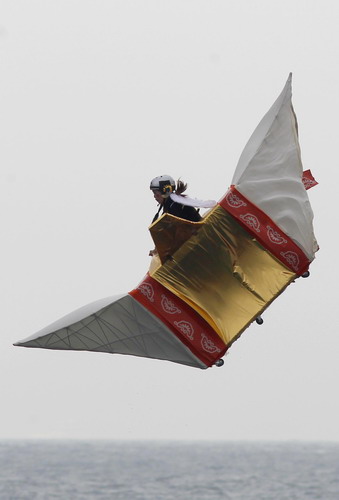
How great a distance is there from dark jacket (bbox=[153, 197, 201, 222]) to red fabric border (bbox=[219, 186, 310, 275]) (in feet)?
1.32

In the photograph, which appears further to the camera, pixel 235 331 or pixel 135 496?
pixel 135 496

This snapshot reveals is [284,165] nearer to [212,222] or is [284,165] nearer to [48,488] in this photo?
[212,222]

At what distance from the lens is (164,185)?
62.6 feet

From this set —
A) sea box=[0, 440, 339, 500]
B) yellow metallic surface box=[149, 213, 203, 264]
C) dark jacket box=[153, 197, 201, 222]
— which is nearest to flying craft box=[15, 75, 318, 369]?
yellow metallic surface box=[149, 213, 203, 264]

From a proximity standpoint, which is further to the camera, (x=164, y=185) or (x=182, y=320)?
(x=182, y=320)

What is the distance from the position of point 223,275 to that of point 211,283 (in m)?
0.20

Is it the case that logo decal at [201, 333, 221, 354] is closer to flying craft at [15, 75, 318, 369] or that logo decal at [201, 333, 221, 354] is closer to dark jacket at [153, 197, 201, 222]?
flying craft at [15, 75, 318, 369]

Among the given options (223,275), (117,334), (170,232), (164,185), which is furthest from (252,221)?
(117,334)

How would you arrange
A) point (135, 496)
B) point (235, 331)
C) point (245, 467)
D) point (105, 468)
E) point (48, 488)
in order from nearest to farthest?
1. point (235, 331)
2. point (135, 496)
3. point (48, 488)
4. point (105, 468)
5. point (245, 467)

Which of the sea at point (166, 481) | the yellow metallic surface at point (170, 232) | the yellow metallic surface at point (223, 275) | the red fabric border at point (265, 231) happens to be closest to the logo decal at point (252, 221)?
the red fabric border at point (265, 231)

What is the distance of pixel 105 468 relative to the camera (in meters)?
142

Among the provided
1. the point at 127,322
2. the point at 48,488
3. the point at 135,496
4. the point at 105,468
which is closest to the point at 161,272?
the point at 127,322

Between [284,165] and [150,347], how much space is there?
322 centimetres

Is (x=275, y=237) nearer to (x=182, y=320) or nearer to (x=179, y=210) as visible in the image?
(x=179, y=210)
